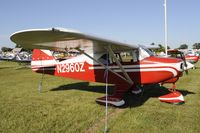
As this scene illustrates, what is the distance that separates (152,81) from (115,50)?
5.52 ft

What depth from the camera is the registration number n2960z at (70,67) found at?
28.0 feet

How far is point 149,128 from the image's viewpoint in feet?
16.1

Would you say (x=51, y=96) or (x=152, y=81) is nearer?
(x=152, y=81)

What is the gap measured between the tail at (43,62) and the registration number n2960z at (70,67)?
369 mm

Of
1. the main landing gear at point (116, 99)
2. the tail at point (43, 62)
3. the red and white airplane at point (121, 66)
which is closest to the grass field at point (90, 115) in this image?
the main landing gear at point (116, 99)

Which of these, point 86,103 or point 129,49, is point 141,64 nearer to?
point 129,49

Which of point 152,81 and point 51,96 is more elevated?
point 152,81

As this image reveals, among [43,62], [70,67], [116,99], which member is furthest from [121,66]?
[43,62]

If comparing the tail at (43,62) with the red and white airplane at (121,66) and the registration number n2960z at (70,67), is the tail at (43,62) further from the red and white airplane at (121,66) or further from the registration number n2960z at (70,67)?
the red and white airplane at (121,66)

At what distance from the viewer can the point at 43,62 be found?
9.79 metres

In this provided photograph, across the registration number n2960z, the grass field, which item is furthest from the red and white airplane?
the grass field

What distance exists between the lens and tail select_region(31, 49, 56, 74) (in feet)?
31.2

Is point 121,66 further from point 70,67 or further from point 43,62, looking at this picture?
point 43,62

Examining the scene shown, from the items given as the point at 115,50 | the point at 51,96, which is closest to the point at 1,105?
the point at 51,96
